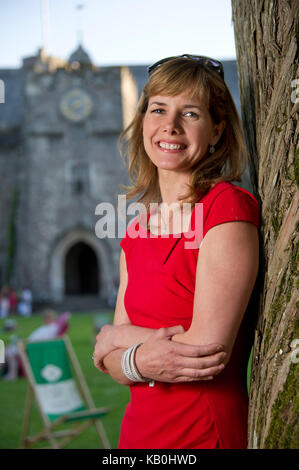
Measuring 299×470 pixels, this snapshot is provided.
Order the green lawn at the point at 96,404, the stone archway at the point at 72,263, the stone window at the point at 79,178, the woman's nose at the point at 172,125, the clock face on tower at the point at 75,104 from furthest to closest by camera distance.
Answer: the clock face on tower at the point at 75,104, the stone window at the point at 79,178, the stone archway at the point at 72,263, the green lawn at the point at 96,404, the woman's nose at the point at 172,125

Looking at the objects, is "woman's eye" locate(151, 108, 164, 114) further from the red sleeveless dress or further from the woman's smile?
the red sleeveless dress

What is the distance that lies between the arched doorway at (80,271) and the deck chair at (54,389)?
22.7 meters

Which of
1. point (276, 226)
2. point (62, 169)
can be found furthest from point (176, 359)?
point (62, 169)

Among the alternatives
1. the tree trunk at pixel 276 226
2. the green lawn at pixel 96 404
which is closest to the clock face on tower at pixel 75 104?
the green lawn at pixel 96 404

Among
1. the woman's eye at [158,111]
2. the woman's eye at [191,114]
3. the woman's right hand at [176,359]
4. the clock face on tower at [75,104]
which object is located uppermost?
the clock face on tower at [75,104]

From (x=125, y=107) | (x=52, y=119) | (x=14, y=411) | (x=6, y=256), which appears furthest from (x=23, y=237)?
(x=14, y=411)

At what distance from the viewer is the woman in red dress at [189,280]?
5.15ft

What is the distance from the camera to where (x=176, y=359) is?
5.24 feet

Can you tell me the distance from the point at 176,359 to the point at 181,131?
74cm

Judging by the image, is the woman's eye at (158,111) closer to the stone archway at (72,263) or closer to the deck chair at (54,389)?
the deck chair at (54,389)

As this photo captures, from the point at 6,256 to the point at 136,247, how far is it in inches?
1057

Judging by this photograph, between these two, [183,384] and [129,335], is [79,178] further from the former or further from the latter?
[183,384]
